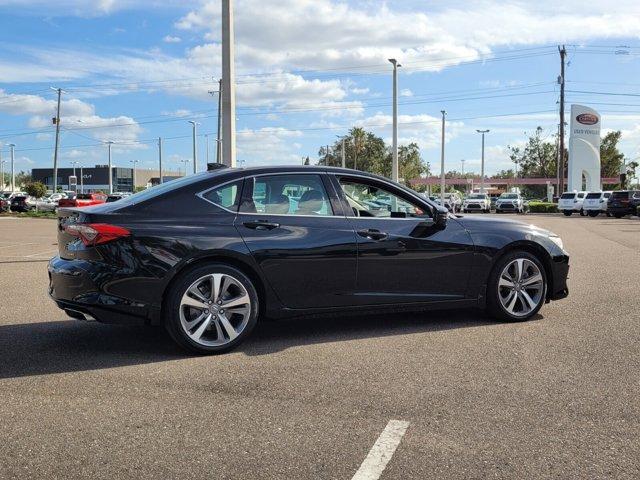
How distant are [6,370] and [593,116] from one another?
198 feet

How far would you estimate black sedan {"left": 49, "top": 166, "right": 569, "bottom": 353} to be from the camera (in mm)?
5086

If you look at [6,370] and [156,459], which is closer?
[156,459]

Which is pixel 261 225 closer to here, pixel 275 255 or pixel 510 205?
pixel 275 255

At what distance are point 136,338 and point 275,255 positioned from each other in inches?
62.6

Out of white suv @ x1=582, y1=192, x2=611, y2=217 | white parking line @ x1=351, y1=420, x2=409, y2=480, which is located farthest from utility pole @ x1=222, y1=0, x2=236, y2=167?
white suv @ x1=582, y1=192, x2=611, y2=217

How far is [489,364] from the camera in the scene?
4969 mm

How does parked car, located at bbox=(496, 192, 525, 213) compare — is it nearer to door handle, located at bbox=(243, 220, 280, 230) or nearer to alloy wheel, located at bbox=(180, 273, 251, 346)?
door handle, located at bbox=(243, 220, 280, 230)

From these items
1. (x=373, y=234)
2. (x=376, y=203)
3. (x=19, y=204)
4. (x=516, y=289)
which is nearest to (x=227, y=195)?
(x=373, y=234)

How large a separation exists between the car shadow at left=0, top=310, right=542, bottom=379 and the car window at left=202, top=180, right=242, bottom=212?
1.22m

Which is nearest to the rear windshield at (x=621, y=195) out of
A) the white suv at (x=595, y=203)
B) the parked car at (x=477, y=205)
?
the white suv at (x=595, y=203)

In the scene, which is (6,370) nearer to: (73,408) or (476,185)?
(73,408)

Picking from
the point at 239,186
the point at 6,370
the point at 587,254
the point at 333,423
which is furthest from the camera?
the point at 587,254

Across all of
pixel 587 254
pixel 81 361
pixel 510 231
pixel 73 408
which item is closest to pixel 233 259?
pixel 81 361

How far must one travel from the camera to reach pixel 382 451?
3.35 metres
